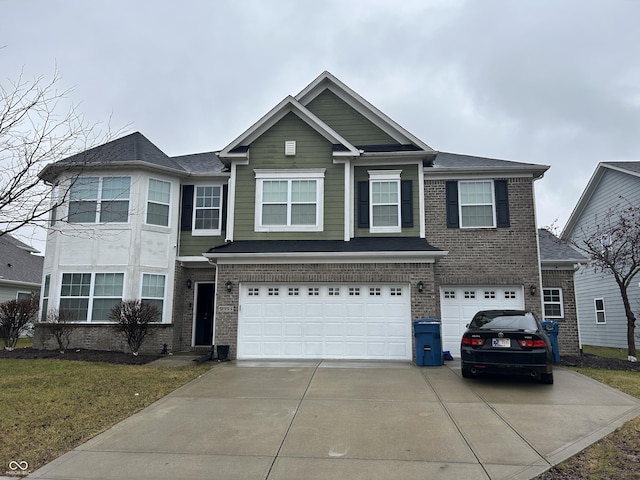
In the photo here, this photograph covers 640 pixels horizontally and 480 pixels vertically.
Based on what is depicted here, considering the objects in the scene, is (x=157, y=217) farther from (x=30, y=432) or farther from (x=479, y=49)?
(x=479, y=49)

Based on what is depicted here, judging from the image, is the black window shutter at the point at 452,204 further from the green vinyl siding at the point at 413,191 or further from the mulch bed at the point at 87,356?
the mulch bed at the point at 87,356

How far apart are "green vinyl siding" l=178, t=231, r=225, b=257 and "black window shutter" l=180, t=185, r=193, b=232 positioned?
0.92ft

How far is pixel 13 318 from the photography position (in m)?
14.3

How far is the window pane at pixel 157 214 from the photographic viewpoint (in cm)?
1480

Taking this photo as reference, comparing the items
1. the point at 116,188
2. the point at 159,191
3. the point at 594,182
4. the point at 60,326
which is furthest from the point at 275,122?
the point at 594,182

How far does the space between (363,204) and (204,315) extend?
6.67 metres

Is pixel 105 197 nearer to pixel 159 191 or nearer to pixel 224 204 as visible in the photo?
pixel 159 191

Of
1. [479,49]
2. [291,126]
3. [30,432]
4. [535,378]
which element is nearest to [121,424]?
[30,432]

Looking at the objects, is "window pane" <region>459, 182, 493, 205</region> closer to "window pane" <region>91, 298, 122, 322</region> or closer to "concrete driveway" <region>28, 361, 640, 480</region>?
"concrete driveway" <region>28, 361, 640, 480</region>

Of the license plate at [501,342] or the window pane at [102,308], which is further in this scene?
the window pane at [102,308]

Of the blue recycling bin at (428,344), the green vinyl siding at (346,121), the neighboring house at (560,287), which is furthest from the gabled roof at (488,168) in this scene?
the blue recycling bin at (428,344)

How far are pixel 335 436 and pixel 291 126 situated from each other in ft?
34.7

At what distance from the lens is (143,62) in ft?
39.4

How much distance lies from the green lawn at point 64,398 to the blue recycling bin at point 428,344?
5.34 m
